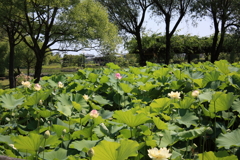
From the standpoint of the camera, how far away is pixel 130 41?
21.6m

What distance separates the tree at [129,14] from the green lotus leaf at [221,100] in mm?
17688

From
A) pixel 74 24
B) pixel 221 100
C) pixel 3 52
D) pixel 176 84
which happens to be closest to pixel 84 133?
pixel 221 100

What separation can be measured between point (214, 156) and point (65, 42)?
683 inches

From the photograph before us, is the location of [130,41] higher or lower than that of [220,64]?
higher

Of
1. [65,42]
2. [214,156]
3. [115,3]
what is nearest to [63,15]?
[65,42]

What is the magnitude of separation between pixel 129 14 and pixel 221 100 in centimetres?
1833

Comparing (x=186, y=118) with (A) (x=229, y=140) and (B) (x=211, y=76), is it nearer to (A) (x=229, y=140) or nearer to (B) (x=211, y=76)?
(A) (x=229, y=140)

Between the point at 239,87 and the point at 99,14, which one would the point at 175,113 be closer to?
the point at 239,87

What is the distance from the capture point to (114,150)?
2.69 ft

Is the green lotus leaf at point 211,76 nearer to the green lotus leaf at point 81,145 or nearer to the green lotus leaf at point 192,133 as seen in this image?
the green lotus leaf at point 192,133

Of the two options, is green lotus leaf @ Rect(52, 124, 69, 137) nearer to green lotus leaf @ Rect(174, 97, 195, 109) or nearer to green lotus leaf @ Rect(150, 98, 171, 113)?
green lotus leaf @ Rect(150, 98, 171, 113)

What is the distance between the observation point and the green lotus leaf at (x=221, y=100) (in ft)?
3.90

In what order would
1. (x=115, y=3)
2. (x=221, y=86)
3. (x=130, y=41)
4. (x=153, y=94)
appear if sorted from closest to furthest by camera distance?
(x=221, y=86), (x=153, y=94), (x=115, y=3), (x=130, y=41)

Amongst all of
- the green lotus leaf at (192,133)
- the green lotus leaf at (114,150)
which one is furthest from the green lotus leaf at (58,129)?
the green lotus leaf at (192,133)
